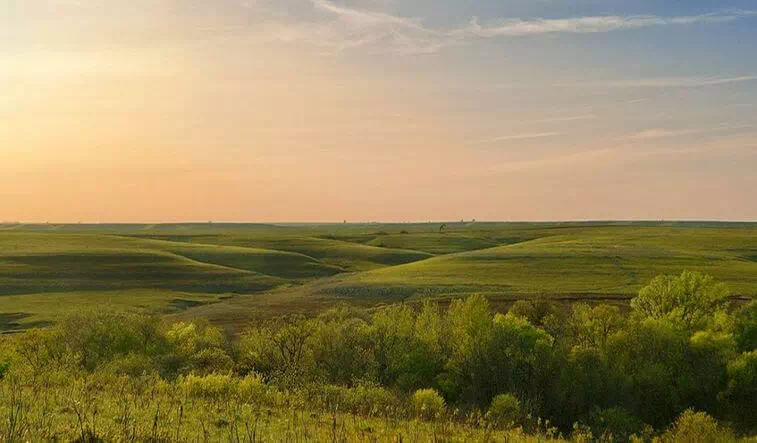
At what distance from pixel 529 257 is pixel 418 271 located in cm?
2382

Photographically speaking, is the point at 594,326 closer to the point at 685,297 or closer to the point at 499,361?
the point at 499,361

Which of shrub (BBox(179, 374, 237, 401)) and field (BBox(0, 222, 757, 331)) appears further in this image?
field (BBox(0, 222, 757, 331))

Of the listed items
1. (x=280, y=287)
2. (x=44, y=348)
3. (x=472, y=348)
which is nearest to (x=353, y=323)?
(x=472, y=348)

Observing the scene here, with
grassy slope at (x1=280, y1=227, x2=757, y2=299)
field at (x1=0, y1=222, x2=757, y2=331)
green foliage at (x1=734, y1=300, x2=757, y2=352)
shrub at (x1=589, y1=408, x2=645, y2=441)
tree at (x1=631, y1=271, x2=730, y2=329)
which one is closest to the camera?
shrub at (x1=589, y1=408, x2=645, y2=441)

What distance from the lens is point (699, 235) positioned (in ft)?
606

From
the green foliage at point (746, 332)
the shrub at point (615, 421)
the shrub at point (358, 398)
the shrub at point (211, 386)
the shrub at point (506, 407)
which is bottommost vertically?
the shrub at point (615, 421)

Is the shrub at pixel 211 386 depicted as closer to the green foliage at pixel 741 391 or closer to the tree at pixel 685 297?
the green foliage at pixel 741 391

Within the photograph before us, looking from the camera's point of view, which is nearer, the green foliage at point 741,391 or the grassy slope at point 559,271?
the green foliage at point 741,391

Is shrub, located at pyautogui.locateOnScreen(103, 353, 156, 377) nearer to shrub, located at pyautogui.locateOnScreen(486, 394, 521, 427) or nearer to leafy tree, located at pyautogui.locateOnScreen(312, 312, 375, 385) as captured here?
leafy tree, located at pyautogui.locateOnScreen(312, 312, 375, 385)

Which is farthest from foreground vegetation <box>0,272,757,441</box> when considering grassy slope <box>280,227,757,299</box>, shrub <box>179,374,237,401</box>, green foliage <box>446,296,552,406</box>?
grassy slope <box>280,227,757,299</box>

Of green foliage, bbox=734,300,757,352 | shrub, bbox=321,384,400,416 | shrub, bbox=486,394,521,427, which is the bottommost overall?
shrub, bbox=486,394,521,427

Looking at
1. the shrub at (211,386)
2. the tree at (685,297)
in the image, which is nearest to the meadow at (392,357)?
the shrub at (211,386)

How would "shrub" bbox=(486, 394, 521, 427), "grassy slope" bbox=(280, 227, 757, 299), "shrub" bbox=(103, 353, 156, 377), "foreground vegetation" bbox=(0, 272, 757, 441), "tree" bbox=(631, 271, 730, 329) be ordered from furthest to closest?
"grassy slope" bbox=(280, 227, 757, 299) < "tree" bbox=(631, 271, 730, 329) < "foreground vegetation" bbox=(0, 272, 757, 441) < "shrub" bbox=(103, 353, 156, 377) < "shrub" bbox=(486, 394, 521, 427)

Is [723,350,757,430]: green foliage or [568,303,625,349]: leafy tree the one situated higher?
[568,303,625,349]: leafy tree
